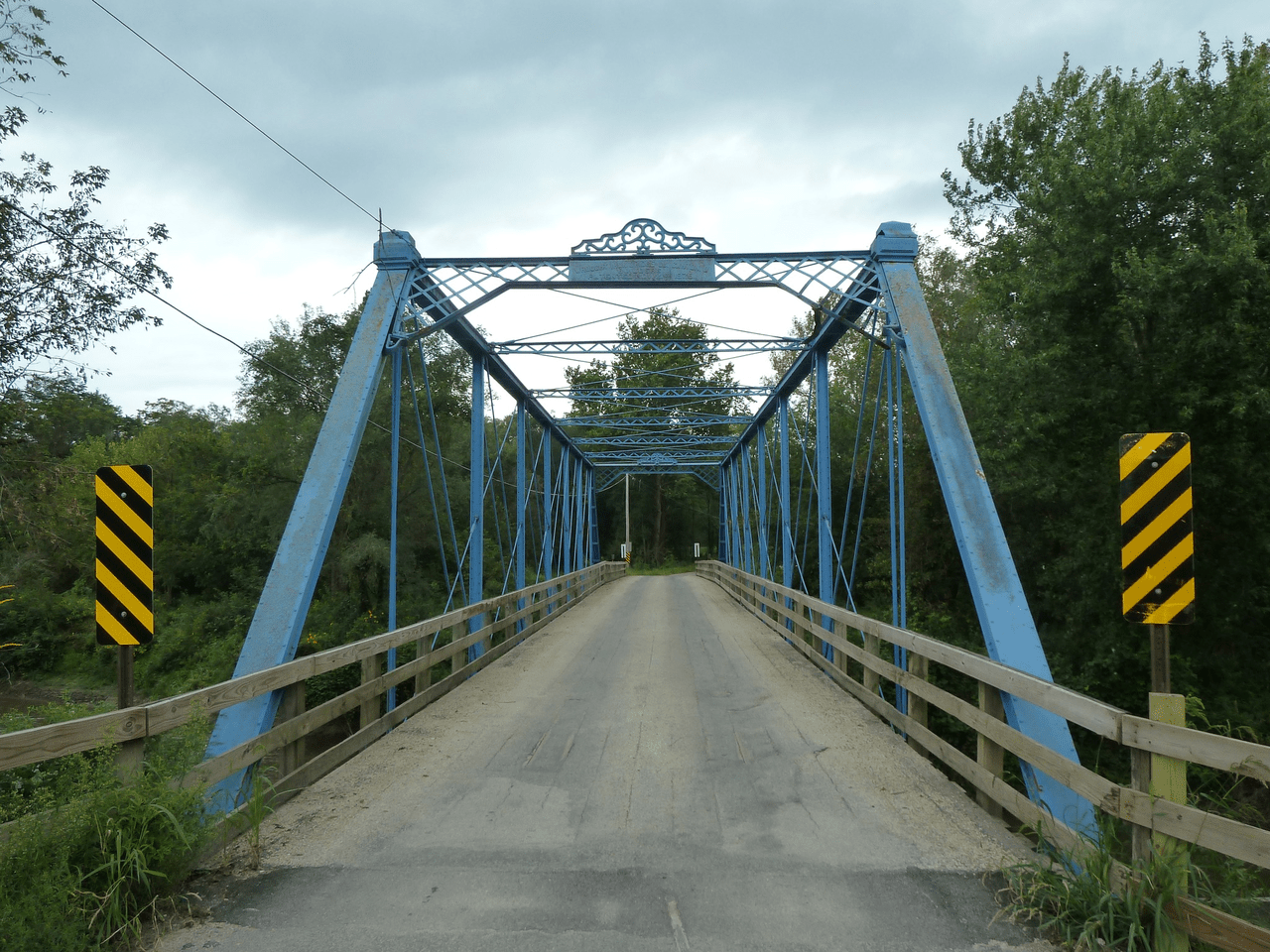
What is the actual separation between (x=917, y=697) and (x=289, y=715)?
3.87m

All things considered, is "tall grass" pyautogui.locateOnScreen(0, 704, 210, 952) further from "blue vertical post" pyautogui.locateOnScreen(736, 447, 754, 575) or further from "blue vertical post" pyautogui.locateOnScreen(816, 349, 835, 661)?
"blue vertical post" pyautogui.locateOnScreen(736, 447, 754, 575)

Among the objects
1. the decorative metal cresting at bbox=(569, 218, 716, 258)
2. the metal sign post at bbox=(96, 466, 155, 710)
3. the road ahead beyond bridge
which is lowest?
the road ahead beyond bridge

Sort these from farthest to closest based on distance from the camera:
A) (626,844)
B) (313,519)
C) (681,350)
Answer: (681,350) < (313,519) < (626,844)

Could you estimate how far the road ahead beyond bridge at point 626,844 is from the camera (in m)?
3.02

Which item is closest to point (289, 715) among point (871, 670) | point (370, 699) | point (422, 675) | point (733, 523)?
point (370, 699)

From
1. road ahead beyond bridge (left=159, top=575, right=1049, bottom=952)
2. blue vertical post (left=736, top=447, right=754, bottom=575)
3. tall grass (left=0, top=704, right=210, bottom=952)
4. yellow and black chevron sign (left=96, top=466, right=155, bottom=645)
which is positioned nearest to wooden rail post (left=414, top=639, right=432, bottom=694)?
road ahead beyond bridge (left=159, top=575, right=1049, bottom=952)

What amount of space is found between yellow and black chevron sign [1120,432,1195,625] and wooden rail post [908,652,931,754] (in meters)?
2.28

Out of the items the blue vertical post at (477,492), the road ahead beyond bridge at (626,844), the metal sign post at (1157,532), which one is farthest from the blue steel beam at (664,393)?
the metal sign post at (1157,532)

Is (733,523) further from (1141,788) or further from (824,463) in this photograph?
(1141,788)

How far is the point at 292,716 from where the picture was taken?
4727 millimetres

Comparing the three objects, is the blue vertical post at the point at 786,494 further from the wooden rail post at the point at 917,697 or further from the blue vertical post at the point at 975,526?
the wooden rail post at the point at 917,697

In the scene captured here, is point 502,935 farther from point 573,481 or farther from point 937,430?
point 573,481

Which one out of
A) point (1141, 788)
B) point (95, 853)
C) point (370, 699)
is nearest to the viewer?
point (1141, 788)

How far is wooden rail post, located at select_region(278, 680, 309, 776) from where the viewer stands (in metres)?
4.62
